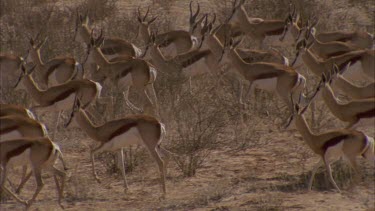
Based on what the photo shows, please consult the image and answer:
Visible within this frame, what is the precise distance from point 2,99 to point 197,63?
7.76 ft

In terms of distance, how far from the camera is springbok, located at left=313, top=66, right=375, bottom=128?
761 centimetres

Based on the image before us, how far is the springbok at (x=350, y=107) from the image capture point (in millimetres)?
7613

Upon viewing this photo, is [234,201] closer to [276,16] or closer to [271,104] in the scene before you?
[271,104]

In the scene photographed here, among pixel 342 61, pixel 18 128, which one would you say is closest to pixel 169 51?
pixel 342 61

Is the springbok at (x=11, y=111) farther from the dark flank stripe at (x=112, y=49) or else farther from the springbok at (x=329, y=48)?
the springbok at (x=329, y=48)

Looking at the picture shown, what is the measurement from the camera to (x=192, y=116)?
9.12m

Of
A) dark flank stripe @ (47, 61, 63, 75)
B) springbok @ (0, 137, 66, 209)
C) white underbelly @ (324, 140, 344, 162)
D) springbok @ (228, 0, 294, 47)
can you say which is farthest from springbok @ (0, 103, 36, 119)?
springbok @ (228, 0, 294, 47)

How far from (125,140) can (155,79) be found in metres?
2.89

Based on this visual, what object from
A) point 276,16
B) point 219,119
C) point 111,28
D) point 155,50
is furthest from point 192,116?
point 276,16

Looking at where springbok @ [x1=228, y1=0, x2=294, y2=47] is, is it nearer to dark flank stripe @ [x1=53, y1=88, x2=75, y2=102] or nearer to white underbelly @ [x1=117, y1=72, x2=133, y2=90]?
white underbelly @ [x1=117, y1=72, x2=133, y2=90]

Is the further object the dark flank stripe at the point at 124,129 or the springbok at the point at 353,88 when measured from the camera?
the springbok at the point at 353,88

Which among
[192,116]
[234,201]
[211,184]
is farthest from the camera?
[192,116]

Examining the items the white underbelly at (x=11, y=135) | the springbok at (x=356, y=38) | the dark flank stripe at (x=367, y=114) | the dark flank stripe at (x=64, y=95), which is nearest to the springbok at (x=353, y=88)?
the dark flank stripe at (x=367, y=114)

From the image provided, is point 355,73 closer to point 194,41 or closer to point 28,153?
point 194,41
